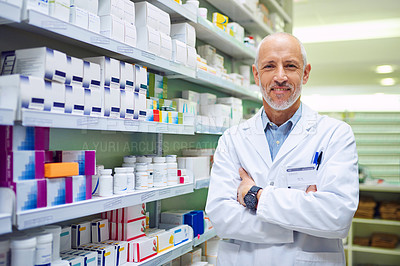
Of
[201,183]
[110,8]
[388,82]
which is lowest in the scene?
[201,183]

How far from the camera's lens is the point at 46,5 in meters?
1.52

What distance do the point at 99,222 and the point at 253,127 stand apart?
3.28 ft

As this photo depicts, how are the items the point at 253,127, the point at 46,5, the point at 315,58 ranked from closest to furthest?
the point at 46,5
the point at 253,127
the point at 315,58

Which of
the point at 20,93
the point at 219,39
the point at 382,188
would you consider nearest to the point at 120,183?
the point at 20,93

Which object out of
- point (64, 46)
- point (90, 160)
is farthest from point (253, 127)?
point (64, 46)

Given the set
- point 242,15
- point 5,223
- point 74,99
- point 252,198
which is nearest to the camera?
point 5,223

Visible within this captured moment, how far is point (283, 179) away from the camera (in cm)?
191

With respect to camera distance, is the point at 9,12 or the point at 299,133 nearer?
the point at 9,12

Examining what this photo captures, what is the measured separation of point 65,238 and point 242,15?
2.88 m

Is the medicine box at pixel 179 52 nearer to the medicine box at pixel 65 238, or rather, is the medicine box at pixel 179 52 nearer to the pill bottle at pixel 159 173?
the pill bottle at pixel 159 173

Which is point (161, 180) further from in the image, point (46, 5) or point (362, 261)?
point (362, 261)

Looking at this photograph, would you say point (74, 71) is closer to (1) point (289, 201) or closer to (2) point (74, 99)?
(2) point (74, 99)

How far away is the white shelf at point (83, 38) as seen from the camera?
56.7 inches

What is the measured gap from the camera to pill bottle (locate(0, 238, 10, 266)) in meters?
1.39
